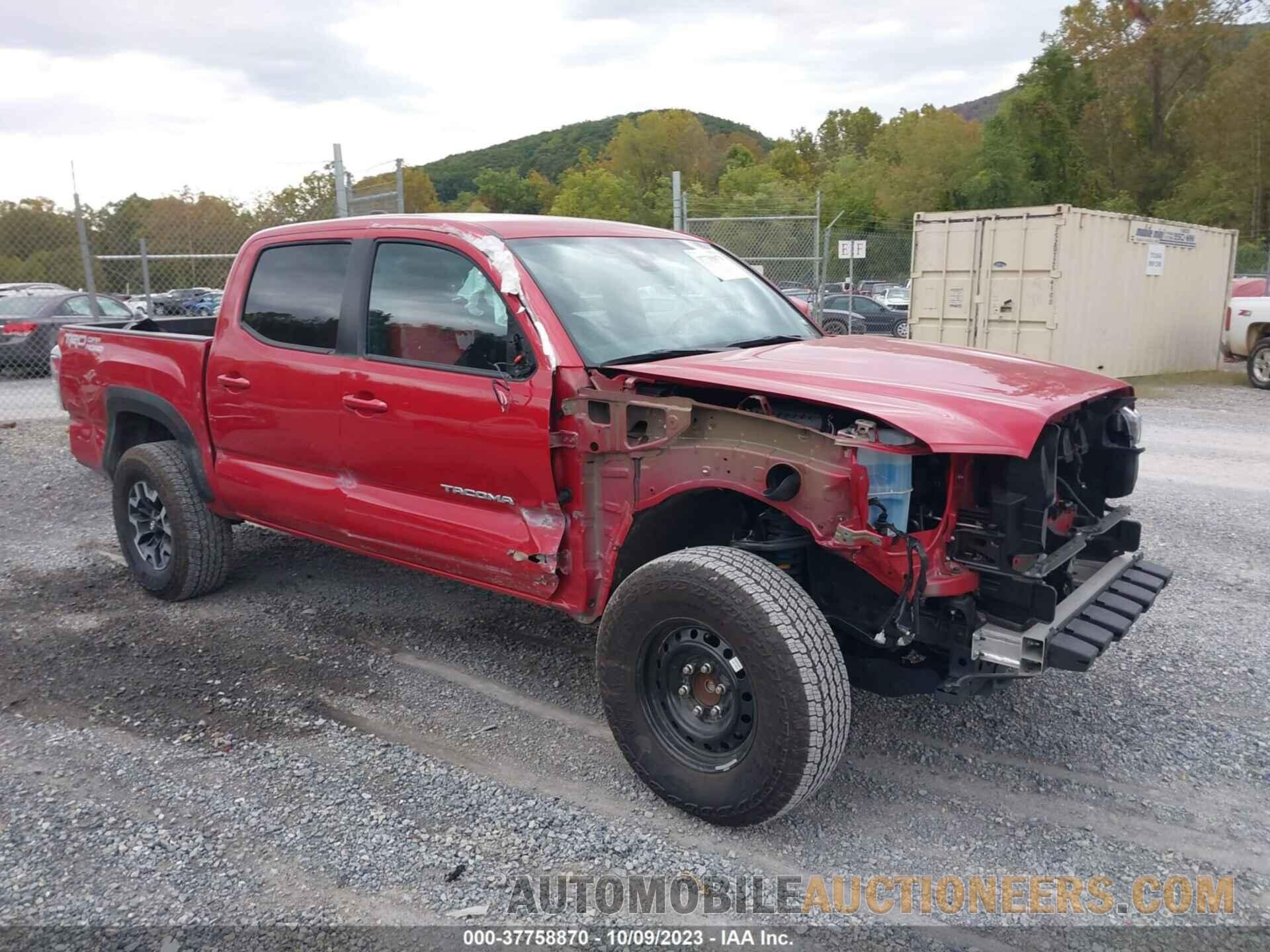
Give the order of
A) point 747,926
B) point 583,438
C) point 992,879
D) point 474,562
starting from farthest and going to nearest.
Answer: point 474,562, point 583,438, point 992,879, point 747,926

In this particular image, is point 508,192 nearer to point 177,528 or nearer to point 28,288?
point 28,288

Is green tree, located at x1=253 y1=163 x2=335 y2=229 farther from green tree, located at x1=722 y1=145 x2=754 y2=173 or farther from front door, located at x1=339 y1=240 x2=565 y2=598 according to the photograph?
green tree, located at x1=722 y1=145 x2=754 y2=173

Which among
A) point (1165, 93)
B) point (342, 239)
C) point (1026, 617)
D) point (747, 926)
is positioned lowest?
point (747, 926)

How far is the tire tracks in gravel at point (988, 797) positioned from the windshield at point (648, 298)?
1488 mm

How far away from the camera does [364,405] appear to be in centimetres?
414

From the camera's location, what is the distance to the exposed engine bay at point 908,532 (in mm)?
2980

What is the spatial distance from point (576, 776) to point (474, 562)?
93 cm

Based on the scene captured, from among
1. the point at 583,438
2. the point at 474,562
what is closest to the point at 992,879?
the point at 583,438

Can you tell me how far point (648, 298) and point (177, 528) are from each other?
9.27 feet

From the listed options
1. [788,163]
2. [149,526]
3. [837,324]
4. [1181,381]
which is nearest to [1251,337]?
A: [1181,381]

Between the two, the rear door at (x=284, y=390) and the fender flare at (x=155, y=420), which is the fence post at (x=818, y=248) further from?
→ the fender flare at (x=155, y=420)

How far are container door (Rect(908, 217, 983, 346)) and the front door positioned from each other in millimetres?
10889

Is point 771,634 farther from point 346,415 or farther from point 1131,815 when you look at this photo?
point 346,415

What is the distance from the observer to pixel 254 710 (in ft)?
13.5
